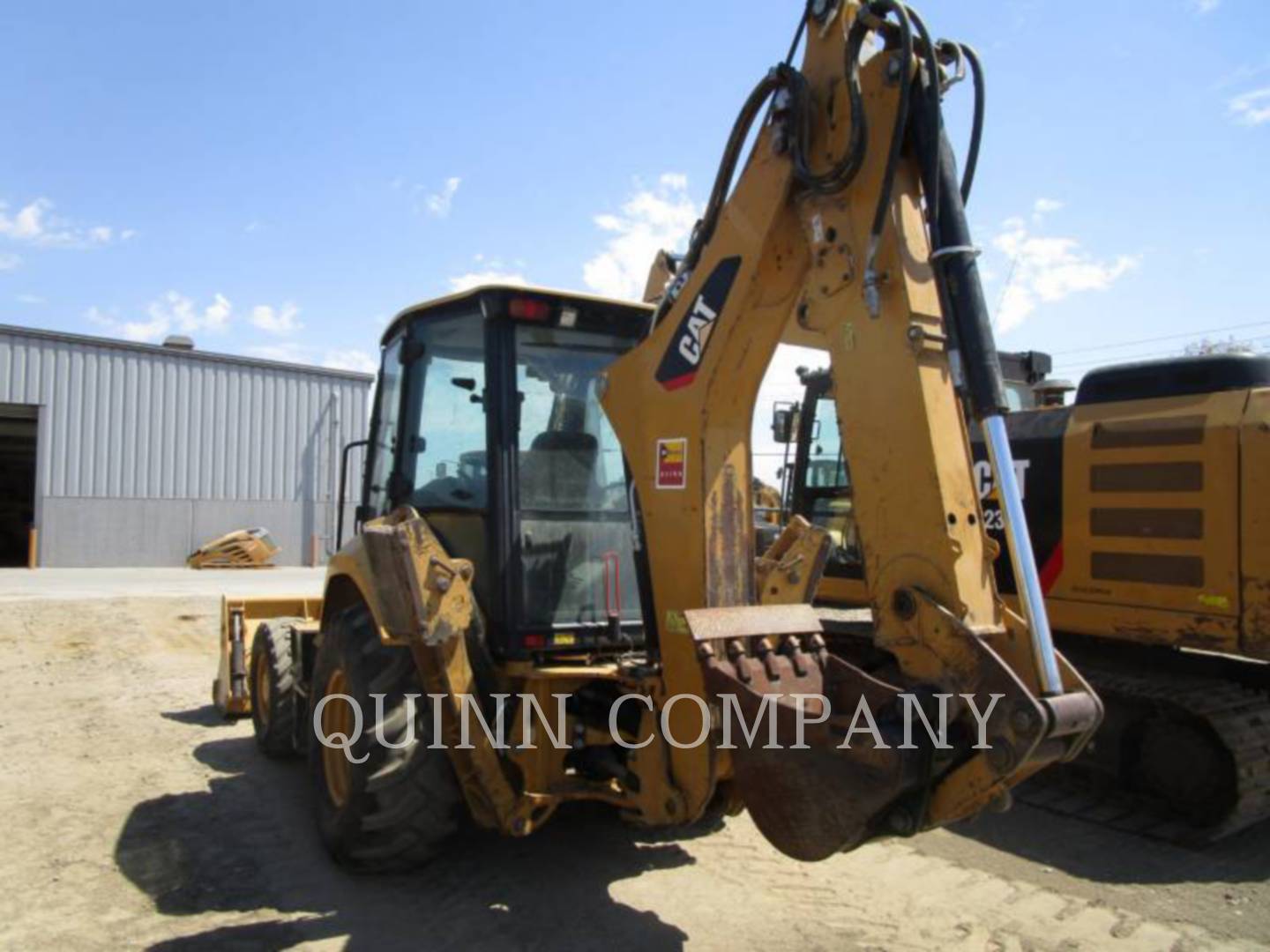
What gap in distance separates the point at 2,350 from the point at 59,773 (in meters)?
17.2

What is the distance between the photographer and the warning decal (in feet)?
11.3

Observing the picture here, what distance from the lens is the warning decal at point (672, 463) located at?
344 centimetres

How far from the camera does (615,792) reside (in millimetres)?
3840

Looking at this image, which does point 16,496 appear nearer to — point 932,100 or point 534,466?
point 534,466

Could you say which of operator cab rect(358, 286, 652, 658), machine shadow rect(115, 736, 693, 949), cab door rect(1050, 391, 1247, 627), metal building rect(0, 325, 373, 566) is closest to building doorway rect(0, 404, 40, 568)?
metal building rect(0, 325, 373, 566)

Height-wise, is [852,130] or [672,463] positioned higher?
[852,130]

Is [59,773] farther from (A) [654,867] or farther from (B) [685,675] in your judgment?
(B) [685,675]

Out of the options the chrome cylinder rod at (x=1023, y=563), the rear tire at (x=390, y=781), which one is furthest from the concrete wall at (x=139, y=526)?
the chrome cylinder rod at (x=1023, y=563)

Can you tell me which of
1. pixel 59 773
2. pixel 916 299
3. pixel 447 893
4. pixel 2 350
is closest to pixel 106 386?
pixel 2 350

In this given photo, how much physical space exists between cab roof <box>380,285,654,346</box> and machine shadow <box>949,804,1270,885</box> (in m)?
3.25

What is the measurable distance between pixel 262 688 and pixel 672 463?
4264 mm

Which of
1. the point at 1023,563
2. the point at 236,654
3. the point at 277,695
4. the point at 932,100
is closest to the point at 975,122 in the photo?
the point at 932,100

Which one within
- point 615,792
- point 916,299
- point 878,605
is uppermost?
point 916,299

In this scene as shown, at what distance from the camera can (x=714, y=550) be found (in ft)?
11.1
